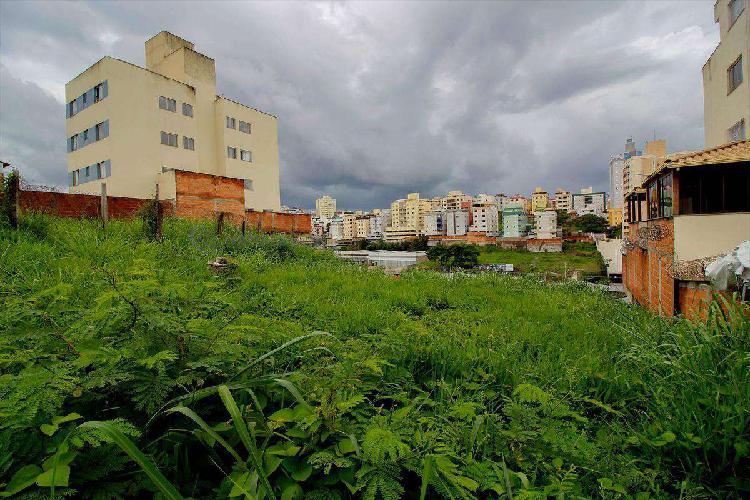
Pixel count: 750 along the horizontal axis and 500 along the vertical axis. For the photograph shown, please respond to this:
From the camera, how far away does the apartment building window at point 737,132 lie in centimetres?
1248

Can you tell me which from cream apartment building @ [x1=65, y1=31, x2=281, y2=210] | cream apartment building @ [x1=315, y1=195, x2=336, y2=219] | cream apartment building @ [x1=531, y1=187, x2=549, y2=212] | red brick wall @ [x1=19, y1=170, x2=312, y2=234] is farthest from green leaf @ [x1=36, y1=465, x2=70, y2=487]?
cream apartment building @ [x1=315, y1=195, x2=336, y2=219]

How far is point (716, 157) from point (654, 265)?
3382 mm

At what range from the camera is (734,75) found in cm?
1274

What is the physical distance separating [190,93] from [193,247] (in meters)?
17.7

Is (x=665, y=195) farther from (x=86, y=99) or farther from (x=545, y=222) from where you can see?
(x=545, y=222)

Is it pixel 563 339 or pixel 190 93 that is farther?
pixel 190 93

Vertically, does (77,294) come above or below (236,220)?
below

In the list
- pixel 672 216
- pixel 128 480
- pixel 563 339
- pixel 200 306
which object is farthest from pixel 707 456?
pixel 672 216

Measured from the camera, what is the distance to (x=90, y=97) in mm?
20172

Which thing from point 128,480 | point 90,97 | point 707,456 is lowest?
point 707,456

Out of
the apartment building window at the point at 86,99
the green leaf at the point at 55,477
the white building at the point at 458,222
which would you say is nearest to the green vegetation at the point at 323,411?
the green leaf at the point at 55,477

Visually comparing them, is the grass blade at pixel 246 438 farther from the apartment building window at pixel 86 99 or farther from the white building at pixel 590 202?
the white building at pixel 590 202

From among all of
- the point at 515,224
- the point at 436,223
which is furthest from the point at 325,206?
the point at 515,224

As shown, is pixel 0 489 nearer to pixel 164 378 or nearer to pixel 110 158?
pixel 164 378
